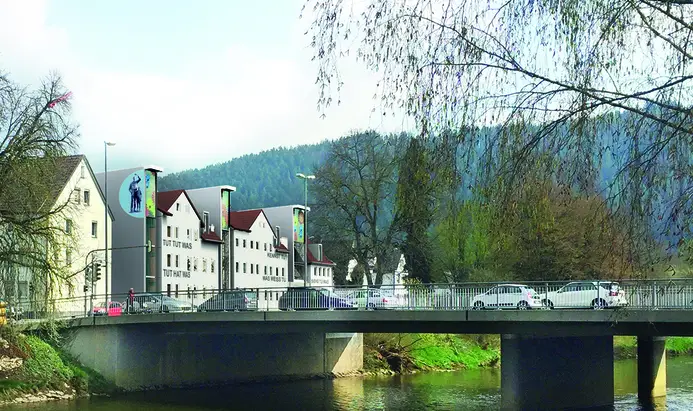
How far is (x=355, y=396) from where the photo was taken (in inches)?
1877

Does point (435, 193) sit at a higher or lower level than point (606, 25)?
lower

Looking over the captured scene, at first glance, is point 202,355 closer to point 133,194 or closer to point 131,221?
point 131,221

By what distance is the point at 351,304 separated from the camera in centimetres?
4253

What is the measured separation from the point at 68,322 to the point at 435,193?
4043 centimetres

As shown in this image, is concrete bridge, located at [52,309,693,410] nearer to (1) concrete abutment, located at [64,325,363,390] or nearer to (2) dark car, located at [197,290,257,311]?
(1) concrete abutment, located at [64,325,363,390]

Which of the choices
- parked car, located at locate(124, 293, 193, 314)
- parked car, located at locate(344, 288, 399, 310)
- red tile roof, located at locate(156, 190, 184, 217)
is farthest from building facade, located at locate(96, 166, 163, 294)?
parked car, located at locate(344, 288, 399, 310)

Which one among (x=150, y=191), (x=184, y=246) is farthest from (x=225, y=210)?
(x=150, y=191)

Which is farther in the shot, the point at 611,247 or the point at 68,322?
the point at 68,322

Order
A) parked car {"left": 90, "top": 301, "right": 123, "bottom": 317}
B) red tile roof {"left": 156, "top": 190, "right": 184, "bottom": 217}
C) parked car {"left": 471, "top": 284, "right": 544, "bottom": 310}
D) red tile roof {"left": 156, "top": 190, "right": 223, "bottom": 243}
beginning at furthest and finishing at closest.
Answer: red tile roof {"left": 156, "top": 190, "right": 223, "bottom": 243}
red tile roof {"left": 156, "top": 190, "right": 184, "bottom": 217}
parked car {"left": 90, "top": 301, "right": 123, "bottom": 317}
parked car {"left": 471, "top": 284, "right": 544, "bottom": 310}

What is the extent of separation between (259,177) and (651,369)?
134 metres

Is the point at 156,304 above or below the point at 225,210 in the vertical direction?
below

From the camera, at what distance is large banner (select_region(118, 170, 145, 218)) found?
260 feet

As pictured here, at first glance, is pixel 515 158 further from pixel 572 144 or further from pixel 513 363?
pixel 513 363

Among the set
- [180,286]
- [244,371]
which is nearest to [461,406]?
[244,371]
